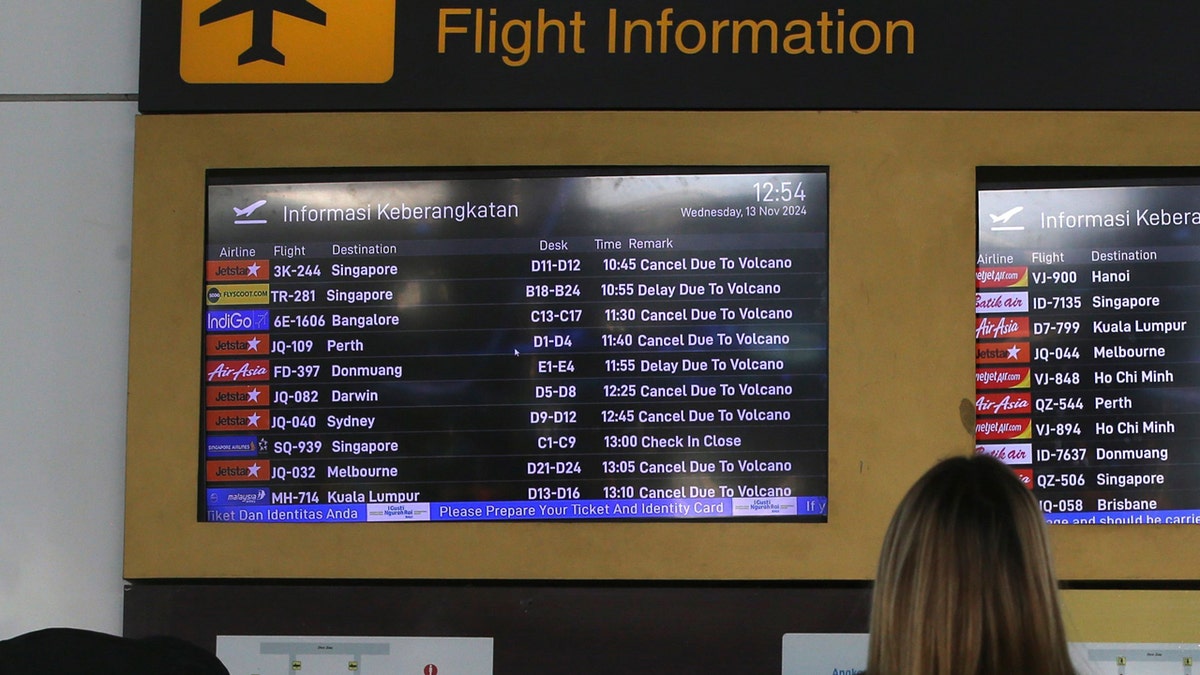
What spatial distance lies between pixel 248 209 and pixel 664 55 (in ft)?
3.61

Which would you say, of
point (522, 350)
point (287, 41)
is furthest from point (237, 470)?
point (287, 41)

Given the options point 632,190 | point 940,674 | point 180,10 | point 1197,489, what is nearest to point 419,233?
point 632,190

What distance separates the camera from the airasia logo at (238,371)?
9.78 feet

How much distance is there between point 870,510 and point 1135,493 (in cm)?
63

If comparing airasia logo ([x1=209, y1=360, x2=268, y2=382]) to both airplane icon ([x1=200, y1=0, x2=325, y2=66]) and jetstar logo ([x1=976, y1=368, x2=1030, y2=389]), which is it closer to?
airplane icon ([x1=200, y1=0, x2=325, y2=66])

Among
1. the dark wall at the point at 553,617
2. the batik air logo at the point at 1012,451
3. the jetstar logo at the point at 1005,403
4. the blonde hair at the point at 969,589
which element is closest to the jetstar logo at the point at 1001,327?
the jetstar logo at the point at 1005,403

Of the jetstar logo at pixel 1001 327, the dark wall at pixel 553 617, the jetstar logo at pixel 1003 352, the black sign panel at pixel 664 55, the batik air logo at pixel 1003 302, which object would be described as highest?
the black sign panel at pixel 664 55

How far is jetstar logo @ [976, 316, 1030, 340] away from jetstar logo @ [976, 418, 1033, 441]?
0.20 m

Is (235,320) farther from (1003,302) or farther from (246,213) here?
(1003,302)

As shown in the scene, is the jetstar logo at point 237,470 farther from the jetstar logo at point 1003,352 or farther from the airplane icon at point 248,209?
the jetstar logo at point 1003,352

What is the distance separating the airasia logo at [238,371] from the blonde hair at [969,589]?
1696 millimetres

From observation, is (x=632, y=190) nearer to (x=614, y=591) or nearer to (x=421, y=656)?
(x=614, y=591)

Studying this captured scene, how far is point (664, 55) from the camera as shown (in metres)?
2.99

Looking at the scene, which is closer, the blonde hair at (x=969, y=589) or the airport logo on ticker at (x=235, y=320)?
the blonde hair at (x=969, y=589)
